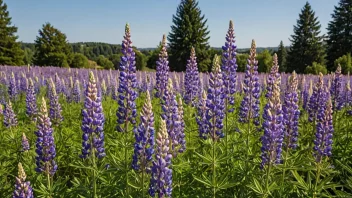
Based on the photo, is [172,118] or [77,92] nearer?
[172,118]

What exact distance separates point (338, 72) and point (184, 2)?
37305mm

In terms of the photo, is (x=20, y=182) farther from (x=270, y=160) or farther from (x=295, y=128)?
(x=295, y=128)

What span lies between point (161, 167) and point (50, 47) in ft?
132

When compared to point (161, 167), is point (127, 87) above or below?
above

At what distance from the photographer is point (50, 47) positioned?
3888 cm

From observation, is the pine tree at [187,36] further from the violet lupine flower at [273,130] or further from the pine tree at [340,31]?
the violet lupine flower at [273,130]

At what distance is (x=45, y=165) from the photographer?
3607 millimetres

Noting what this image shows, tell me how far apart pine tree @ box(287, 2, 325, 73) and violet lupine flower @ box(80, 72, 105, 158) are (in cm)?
4884

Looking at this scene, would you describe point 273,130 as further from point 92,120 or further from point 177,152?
point 92,120

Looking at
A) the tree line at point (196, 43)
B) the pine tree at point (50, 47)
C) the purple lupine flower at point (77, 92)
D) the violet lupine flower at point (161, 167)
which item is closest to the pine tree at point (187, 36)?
the tree line at point (196, 43)

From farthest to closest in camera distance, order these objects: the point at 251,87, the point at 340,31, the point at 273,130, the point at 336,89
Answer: the point at 340,31, the point at 336,89, the point at 251,87, the point at 273,130

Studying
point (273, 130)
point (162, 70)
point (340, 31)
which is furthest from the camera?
point (340, 31)

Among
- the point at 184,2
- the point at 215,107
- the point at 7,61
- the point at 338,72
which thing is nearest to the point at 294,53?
the point at 184,2

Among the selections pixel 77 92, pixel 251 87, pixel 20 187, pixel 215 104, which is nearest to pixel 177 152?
pixel 215 104
